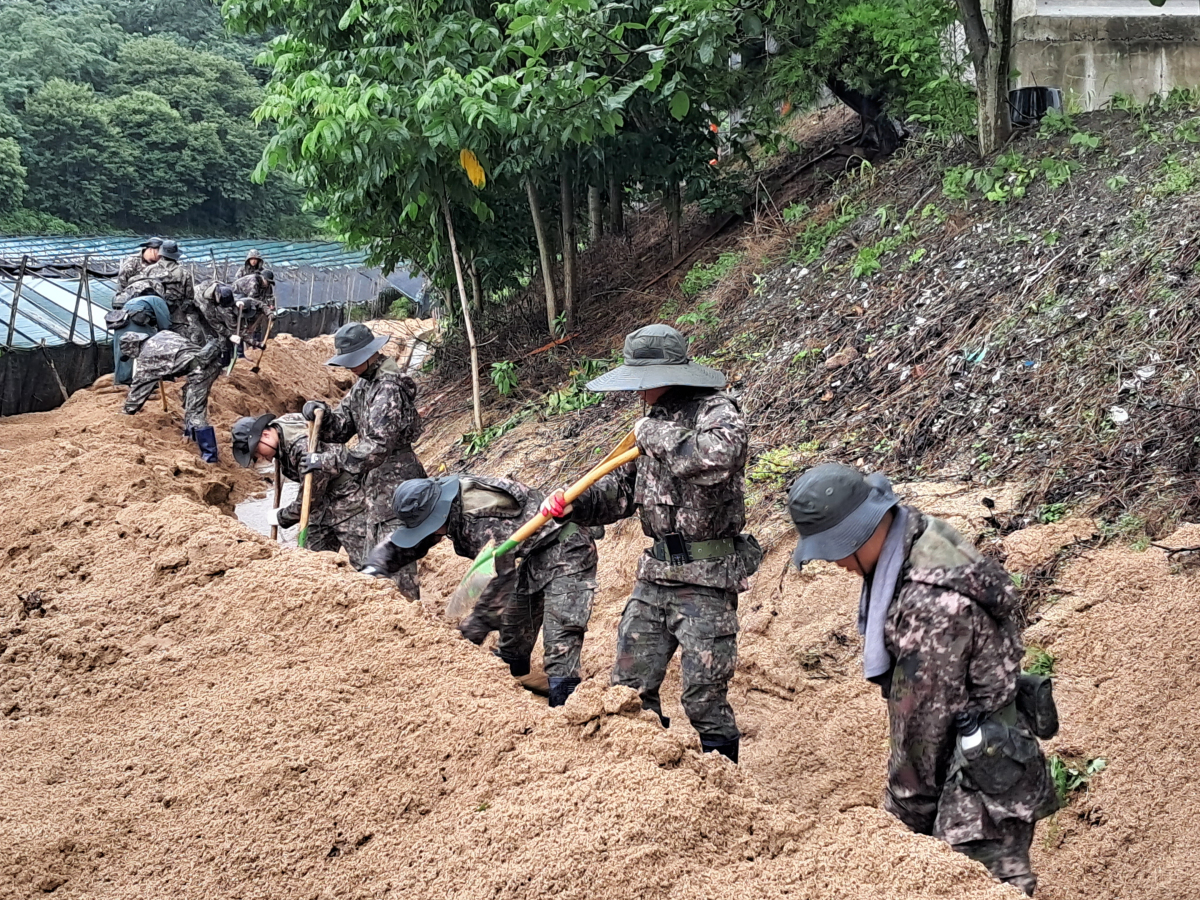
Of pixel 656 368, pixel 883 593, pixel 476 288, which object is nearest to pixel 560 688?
pixel 656 368

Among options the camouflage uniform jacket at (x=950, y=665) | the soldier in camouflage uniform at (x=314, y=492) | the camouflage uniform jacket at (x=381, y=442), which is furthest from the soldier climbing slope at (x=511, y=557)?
the camouflage uniform jacket at (x=950, y=665)

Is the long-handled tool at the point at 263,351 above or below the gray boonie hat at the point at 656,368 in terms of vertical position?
below

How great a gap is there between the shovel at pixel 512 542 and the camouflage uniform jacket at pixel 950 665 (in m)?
1.72

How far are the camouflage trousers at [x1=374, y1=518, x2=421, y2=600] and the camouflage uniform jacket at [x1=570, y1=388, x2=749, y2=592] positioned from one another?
1592 mm

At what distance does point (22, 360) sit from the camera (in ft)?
39.8

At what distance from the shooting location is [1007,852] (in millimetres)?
2922

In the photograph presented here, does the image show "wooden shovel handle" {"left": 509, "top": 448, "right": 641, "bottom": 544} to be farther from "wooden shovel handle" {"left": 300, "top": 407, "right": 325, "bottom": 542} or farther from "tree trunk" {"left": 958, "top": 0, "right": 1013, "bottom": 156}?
"tree trunk" {"left": 958, "top": 0, "right": 1013, "bottom": 156}

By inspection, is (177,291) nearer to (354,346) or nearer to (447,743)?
(354,346)

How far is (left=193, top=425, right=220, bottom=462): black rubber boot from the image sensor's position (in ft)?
32.8

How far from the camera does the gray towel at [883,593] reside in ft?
9.32

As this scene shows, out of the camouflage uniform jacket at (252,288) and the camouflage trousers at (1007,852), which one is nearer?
the camouflage trousers at (1007,852)

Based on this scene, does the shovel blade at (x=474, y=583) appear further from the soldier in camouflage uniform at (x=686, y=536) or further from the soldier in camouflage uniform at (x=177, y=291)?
the soldier in camouflage uniform at (x=177, y=291)

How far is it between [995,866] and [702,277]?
814 centimetres

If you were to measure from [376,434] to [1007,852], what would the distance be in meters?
4.19
